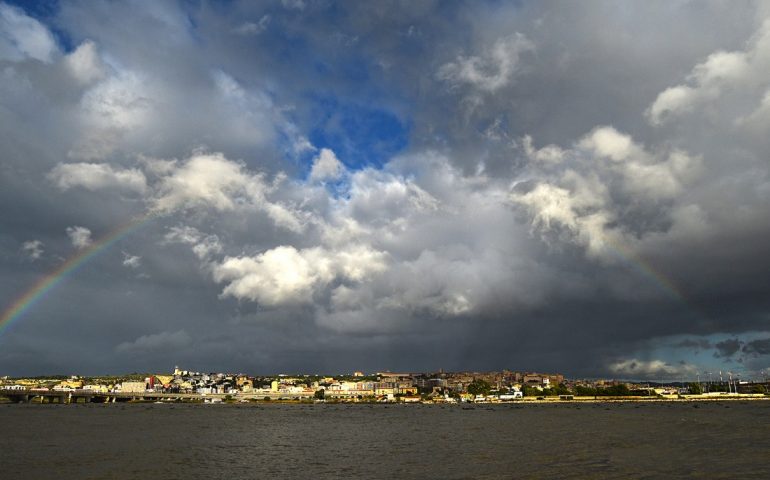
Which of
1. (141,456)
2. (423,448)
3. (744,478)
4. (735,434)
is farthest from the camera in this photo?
(735,434)

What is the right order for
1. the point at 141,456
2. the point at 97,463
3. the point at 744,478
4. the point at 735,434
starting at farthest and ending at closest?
1. the point at 735,434
2. the point at 141,456
3. the point at 97,463
4. the point at 744,478

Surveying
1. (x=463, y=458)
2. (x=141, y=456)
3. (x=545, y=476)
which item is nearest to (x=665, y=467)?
(x=545, y=476)

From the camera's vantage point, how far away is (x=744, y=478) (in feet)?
156

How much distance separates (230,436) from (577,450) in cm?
5491

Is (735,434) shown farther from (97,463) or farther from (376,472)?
(97,463)

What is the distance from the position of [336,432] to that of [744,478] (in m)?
72.1

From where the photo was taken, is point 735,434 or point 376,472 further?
point 735,434

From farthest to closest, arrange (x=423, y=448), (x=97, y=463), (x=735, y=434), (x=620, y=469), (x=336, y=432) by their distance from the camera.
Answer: (x=336, y=432), (x=735, y=434), (x=423, y=448), (x=97, y=463), (x=620, y=469)

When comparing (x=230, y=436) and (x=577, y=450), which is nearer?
(x=577, y=450)

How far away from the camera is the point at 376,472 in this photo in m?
53.7

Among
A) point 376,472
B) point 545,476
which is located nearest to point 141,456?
point 376,472

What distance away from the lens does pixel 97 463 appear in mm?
59938

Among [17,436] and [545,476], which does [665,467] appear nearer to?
[545,476]

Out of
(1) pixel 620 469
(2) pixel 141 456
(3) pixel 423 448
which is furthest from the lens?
(3) pixel 423 448
